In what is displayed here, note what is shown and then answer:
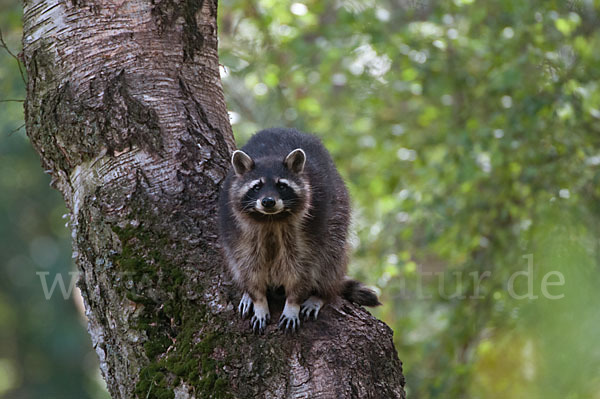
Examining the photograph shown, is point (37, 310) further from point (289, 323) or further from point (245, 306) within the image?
point (289, 323)

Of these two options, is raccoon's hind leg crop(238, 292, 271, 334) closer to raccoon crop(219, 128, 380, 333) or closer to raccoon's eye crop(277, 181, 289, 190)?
raccoon crop(219, 128, 380, 333)

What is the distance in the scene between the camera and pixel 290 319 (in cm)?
298

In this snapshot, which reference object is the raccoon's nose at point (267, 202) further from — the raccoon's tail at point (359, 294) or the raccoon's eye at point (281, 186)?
the raccoon's tail at point (359, 294)

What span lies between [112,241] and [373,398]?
1483 millimetres

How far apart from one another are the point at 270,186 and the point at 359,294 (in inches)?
31.7

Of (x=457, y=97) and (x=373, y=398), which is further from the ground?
(x=373, y=398)

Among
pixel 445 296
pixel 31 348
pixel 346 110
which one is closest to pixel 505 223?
pixel 445 296

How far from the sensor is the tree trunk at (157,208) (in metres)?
2.74

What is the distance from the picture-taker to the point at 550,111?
551cm

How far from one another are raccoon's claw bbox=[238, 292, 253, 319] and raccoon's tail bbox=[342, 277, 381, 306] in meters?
0.72

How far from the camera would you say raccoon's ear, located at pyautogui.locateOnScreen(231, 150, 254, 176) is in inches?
137

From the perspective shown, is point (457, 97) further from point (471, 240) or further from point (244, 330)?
point (244, 330)

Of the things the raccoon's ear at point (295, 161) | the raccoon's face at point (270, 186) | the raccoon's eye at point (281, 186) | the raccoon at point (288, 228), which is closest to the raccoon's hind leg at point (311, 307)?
the raccoon at point (288, 228)

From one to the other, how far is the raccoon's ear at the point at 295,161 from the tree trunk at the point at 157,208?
38 cm
